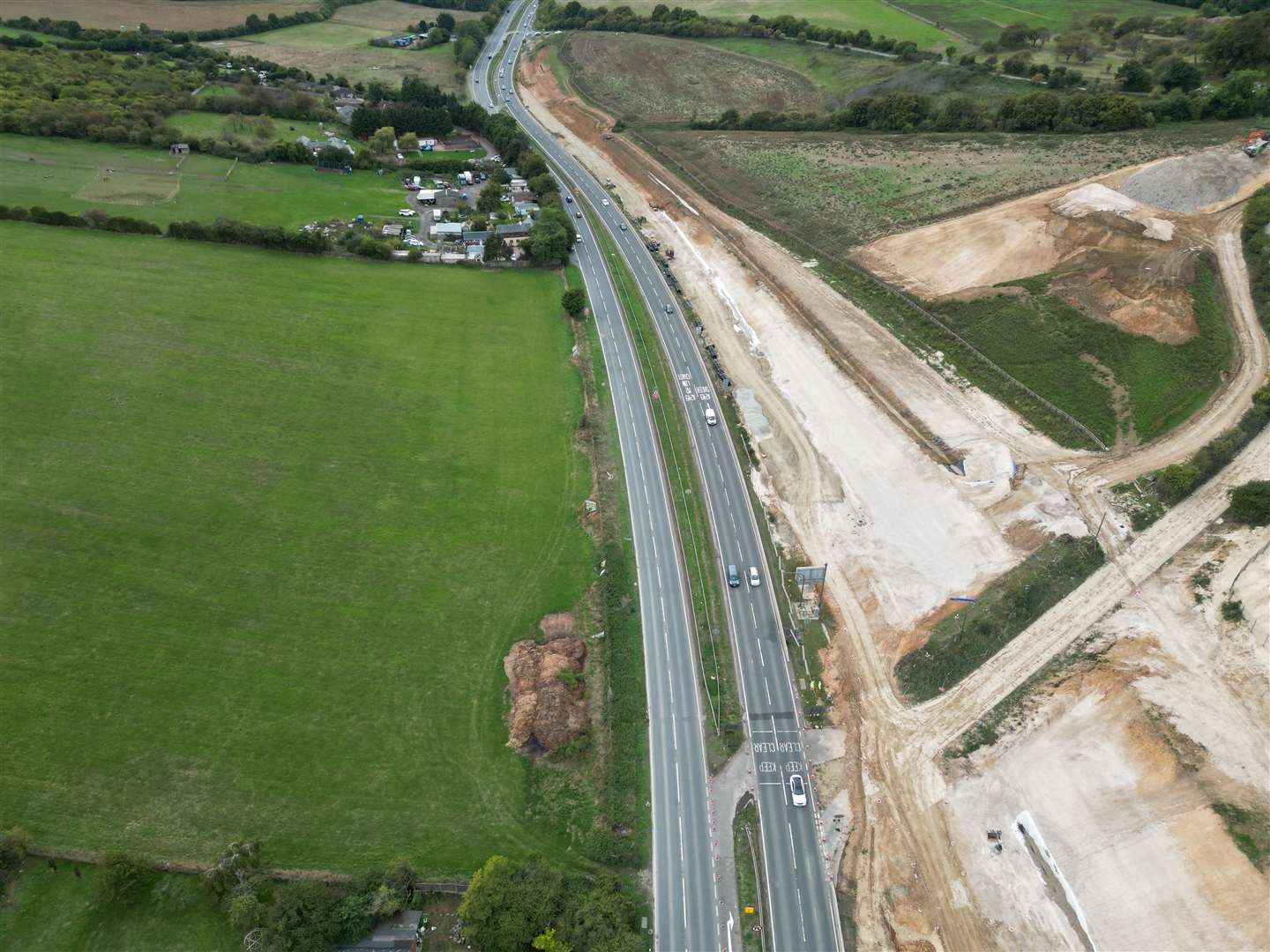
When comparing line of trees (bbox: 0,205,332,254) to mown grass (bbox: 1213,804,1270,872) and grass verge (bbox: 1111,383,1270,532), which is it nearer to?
grass verge (bbox: 1111,383,1270,532)

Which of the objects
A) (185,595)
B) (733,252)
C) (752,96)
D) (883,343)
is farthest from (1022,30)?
(185,595)

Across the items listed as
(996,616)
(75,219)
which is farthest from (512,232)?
(996,616)

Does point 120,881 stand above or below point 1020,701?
below

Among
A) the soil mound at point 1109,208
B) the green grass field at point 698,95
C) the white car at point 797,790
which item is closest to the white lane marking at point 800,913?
the white car at point 797,790

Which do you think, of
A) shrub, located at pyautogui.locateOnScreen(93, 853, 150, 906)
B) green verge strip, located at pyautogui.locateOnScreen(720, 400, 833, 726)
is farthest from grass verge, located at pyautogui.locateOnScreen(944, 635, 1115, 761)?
shrub, located at pyautogui.locateOnScreen(93, 853, 150, 906)

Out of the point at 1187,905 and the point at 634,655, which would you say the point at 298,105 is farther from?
the point at 1187,905

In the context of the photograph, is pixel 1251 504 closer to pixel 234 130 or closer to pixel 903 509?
pixel 903 509

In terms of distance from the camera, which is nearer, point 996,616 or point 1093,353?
point 996,616
